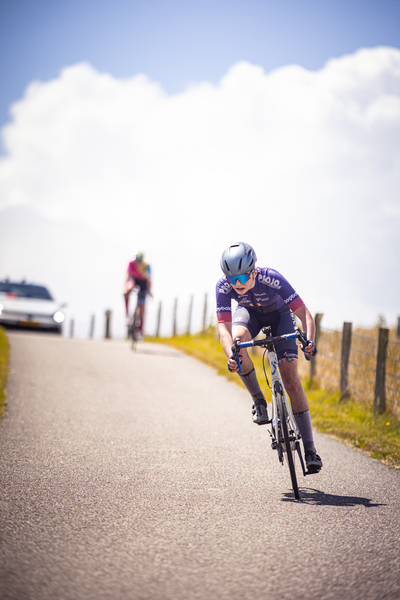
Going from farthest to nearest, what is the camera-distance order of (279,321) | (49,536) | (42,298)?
(42,298) < (279,321) < (49,536)

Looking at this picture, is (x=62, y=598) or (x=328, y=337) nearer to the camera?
(x=62, y=598)

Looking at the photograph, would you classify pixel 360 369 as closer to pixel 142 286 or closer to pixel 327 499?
pixel 327 499

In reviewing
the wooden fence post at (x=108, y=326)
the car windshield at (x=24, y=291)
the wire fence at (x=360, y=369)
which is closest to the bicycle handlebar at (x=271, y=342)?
the wire fence at (x=360, y=369)

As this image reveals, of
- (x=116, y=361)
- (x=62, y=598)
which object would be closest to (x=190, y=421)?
(x=62, y=598)

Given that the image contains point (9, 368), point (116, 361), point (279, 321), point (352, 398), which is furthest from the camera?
point (116, 361)

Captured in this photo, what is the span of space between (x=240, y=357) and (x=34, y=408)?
4.14m

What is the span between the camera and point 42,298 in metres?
18.3

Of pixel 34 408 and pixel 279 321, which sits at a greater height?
pixel 279 321

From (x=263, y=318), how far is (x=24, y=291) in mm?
14560

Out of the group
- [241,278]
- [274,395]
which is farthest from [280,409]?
[241,278]

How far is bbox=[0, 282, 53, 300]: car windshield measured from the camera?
17.9m

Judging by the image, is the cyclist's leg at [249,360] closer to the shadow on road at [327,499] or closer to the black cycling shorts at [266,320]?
the black cycling shorts at [266,320]

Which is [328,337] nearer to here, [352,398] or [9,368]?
[352,398]

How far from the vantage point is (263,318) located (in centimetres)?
538
